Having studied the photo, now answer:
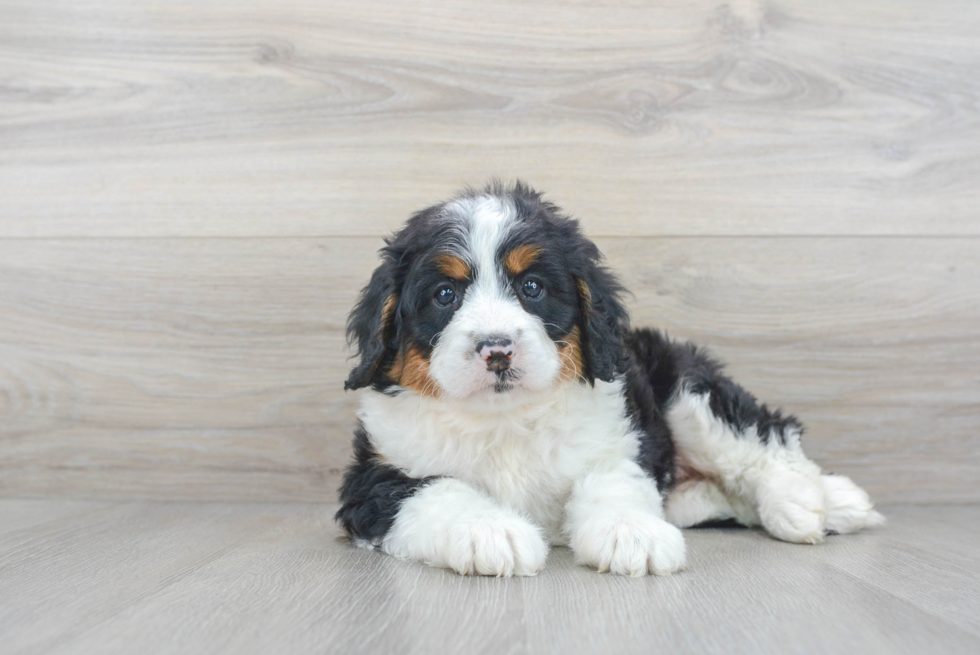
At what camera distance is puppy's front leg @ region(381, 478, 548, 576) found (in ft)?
6.07

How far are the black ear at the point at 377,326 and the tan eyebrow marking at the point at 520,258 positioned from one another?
1.12ft

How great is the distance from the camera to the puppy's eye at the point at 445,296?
Answer: 7.00ft

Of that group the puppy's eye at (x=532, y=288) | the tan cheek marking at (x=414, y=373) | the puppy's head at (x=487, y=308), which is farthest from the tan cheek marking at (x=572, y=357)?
the tan cheek marking at (x=414, y=373)

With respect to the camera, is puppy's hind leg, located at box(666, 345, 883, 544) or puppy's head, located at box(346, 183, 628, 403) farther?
puppy's hind leg, located at box(666, 345, 883, 544)

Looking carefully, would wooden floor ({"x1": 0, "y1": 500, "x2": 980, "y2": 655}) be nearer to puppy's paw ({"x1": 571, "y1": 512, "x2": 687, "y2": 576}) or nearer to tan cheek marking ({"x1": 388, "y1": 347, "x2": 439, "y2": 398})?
puppy's paw ({"x1": 571, "y1": 512, "x2": 687, "y2": 576})

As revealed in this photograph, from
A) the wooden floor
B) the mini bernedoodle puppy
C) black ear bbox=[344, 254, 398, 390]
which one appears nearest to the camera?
the wooden floor

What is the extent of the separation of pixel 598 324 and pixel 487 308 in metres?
0.35

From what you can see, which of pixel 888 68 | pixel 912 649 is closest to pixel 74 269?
pixel 912 649

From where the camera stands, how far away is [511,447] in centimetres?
225

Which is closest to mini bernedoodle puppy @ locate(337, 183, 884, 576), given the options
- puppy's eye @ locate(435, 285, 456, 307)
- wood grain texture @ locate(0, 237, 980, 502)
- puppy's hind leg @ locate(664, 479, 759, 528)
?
puppy's eye @ locate(435, 285, 456, 307)

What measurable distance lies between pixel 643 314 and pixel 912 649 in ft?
6.11

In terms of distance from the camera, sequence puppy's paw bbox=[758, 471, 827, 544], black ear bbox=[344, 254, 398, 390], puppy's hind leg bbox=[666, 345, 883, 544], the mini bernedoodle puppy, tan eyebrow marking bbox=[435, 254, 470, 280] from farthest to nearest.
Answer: puppy's hind leg bbox=[666, 345, 883, 544], puppy's paw bbox=[758, 471, 827, 544], black ear bbox=[344, 254, 398, 390], tan eyebrow marking bbox=[435, 254, 470, 280], the mini bernedoodle puppy

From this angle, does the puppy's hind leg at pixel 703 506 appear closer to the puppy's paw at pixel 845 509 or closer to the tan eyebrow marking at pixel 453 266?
the puppy's paw at pixel 845 509

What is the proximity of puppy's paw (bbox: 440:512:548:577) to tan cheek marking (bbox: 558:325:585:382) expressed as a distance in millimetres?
483
